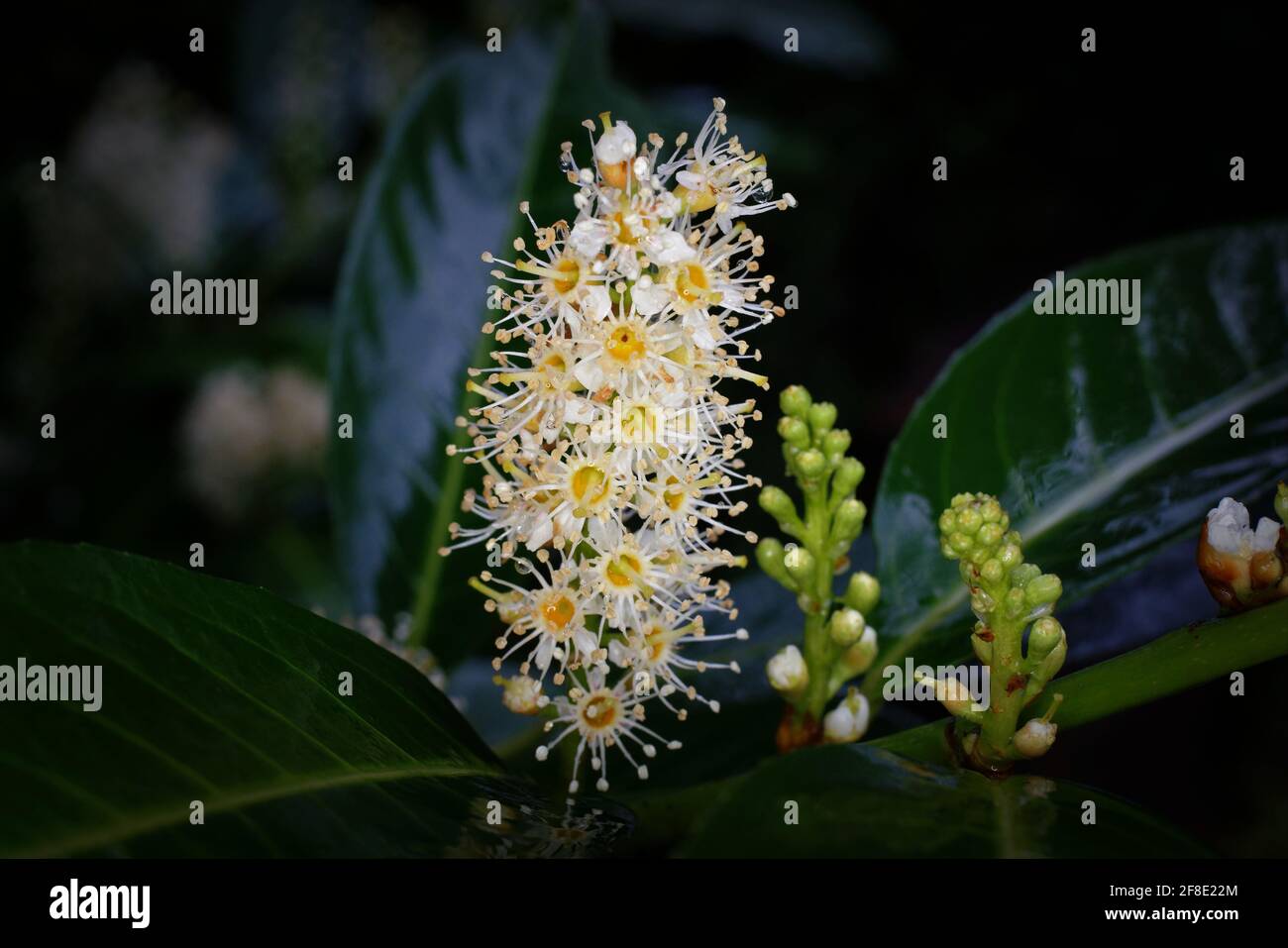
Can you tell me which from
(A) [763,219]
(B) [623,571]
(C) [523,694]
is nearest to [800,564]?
(B) [623,571]

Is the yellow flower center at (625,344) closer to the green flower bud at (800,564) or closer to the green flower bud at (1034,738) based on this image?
the green flower bud at (800,564)

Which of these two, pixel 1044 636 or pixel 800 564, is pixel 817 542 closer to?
pixel 800 564

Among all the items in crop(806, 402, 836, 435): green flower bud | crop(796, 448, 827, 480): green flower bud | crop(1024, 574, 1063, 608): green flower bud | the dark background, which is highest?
the dark background

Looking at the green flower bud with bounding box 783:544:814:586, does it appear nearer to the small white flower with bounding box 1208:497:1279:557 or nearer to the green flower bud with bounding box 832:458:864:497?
the green flower bud with bounding box 832:458:864:497

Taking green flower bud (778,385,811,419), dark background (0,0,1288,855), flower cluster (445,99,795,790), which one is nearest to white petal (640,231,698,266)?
flower cluster (445,99,795,790)

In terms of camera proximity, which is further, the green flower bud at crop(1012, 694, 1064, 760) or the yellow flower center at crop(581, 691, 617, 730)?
the yellow flower center at crop(581, 691, 617, 730)

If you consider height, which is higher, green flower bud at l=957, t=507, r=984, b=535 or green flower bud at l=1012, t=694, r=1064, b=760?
green flower bud at l=957, t=507, r=984, b=535

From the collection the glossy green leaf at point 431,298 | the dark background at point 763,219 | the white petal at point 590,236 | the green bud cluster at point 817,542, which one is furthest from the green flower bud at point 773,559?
the dark background at point 763,219
